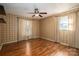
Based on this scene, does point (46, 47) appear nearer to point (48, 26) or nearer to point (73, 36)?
point (48, 26)

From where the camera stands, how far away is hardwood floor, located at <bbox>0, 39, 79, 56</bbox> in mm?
1508

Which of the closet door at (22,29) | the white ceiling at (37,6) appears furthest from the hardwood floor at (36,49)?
the white ceiling at (37,6)

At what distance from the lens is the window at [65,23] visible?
1.48 metres

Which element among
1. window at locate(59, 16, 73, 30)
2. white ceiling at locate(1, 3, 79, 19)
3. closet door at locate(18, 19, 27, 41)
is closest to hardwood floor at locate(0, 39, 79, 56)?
closet door at locate(18, 19, 27, 41)

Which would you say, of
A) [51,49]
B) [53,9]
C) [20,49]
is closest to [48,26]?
[53,9]

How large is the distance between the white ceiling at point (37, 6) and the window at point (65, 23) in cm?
16

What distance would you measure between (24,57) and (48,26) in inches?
30.4

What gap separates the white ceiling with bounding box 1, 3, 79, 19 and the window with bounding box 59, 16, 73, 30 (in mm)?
157

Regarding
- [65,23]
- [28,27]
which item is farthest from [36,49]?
[65,23]

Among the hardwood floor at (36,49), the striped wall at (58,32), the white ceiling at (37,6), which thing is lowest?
the hardwood floor at (36,49)

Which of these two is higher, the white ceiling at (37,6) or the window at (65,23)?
the white ceiling at (37,6)

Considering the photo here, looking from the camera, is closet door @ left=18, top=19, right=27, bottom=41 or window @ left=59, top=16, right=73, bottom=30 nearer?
window @ left=59, top=16, right=73, bottom=30

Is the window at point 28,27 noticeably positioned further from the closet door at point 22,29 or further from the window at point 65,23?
the window at point 65,23

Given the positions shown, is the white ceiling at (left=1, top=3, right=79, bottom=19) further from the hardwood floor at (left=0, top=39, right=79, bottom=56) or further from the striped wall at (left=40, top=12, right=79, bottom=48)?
the hardwood floor at (left=0, top=39, right=79, bottom=56)
